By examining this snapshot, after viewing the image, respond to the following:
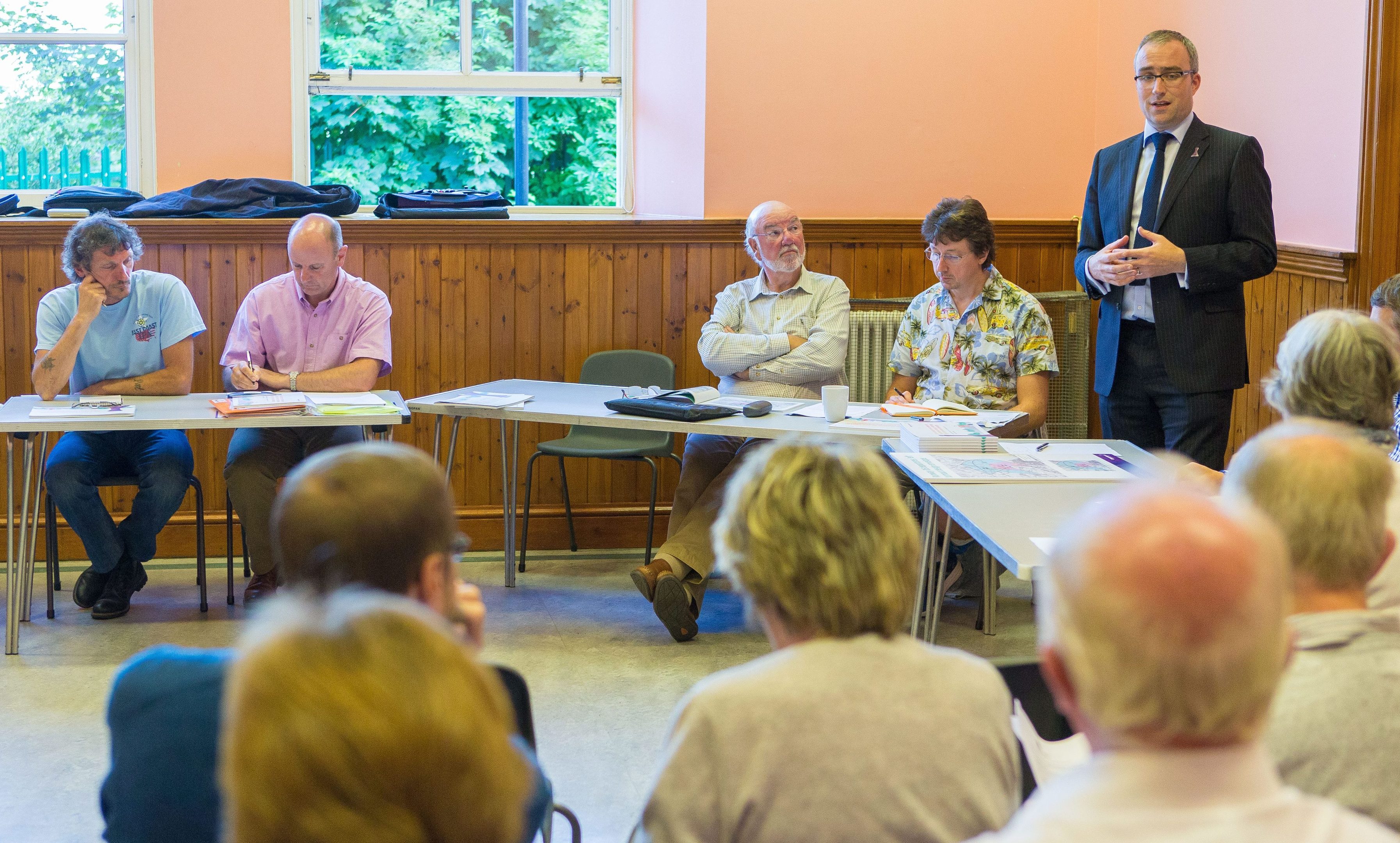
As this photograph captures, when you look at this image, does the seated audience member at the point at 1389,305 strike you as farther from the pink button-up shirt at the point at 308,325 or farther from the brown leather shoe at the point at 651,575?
the pink button-up shirt at the point at 308,325

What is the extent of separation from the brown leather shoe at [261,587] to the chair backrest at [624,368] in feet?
4.44

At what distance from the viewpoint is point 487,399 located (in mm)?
4238

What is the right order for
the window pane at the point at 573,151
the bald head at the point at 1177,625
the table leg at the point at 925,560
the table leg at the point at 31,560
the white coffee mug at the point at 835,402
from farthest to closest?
the window pane at the point at 573,151 < the table leg at the point at 31,560 < the white coffee mug at the point at 835,402 < the table leg at the point at 925,560 < the bald head at the point at 1177,625

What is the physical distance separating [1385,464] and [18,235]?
4705 mm

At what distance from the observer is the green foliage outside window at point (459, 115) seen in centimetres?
544

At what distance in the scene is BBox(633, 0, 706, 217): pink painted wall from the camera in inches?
207

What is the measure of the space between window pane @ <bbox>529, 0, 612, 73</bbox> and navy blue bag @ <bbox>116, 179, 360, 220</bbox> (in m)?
1.10

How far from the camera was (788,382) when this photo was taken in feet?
14.9

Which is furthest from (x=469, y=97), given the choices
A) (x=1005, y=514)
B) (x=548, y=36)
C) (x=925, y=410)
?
(x=1005, y=514)

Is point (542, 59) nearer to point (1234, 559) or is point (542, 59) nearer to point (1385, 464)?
point (1385, 464)

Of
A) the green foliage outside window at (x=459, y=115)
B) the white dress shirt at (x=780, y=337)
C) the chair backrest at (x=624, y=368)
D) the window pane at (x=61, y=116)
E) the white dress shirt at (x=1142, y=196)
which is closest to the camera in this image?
the white dress shirt at (x=1142, y=196)

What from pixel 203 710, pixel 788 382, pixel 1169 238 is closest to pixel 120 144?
pixel 788 382

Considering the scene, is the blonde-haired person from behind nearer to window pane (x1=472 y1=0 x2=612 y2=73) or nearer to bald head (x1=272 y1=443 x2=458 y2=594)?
bald head (x1=272 y1=443 x2=458 y2=594)

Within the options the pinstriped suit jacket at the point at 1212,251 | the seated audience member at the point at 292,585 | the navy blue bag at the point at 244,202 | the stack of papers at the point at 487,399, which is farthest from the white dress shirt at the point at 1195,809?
the navy blue bag at the point at 244,202
